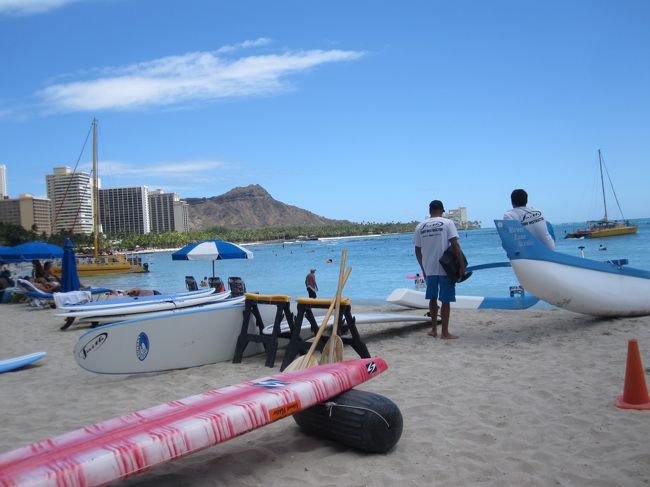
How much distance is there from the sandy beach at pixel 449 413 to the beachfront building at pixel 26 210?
119 m

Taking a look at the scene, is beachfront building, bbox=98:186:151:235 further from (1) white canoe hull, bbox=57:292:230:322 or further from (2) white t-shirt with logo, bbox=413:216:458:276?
(2) white t-shirt with logo, bbox=413:216:458:276

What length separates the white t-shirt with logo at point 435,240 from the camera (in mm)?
6309

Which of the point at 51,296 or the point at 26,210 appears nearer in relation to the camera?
the point at 51,296

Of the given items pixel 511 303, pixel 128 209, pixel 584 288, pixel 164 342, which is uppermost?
pixel 128 209

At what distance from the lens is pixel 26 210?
11194cm

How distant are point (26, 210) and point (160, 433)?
126 meters

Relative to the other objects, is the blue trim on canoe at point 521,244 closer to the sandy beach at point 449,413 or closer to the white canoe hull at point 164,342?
the sandy beach at point 449,413

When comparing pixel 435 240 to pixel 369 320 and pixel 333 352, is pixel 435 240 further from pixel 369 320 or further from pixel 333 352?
pixel 333 352

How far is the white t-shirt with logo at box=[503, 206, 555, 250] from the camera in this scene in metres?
6.36

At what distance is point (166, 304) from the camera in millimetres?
9250

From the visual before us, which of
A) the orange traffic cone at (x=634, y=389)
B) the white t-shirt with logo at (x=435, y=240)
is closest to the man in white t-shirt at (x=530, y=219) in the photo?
the white t-shirt with logo at (x=435, y=240)

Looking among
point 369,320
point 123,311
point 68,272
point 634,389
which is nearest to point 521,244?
point 369,320

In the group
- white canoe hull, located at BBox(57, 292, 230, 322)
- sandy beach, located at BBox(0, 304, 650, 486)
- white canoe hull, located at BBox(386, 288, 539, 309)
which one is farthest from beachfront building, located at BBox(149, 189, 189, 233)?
sandy beach, located at BBox(0, 304, 650, 486)

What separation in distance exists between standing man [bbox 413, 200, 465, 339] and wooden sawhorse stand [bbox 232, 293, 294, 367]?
1809 mm
